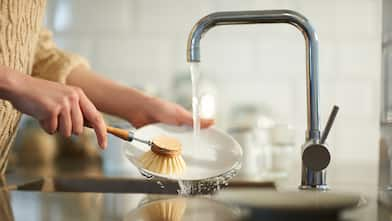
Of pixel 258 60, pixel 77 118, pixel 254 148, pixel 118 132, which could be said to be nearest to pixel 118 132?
pixel 118 132

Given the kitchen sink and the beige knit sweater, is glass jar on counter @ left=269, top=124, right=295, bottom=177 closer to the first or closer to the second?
the kitchen sink

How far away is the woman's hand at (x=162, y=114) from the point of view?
3.34 ft

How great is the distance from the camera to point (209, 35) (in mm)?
1749

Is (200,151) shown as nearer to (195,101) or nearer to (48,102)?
(195,101)

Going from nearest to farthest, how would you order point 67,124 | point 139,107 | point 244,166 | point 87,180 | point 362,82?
1. point 67,124
2. point 139,107
3. point 87,180
4. point 244,166
5. point 362,82

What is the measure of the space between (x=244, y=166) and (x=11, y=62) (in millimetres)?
588

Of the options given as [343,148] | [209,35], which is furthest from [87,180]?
[343,148]

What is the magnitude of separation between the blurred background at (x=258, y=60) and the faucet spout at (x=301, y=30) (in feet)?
2.92

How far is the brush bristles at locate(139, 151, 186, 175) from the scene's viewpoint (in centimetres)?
88

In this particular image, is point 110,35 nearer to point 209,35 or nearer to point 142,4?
point 142,4

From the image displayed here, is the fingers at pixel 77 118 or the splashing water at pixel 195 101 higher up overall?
the splashing water at pixel 195 101

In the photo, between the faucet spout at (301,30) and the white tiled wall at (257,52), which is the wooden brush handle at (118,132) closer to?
the faucet spout at (301,30)

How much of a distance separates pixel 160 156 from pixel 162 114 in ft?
0.45

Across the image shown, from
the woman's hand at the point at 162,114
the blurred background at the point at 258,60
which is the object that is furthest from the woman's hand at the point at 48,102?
the blurred background at the point at 258,60
